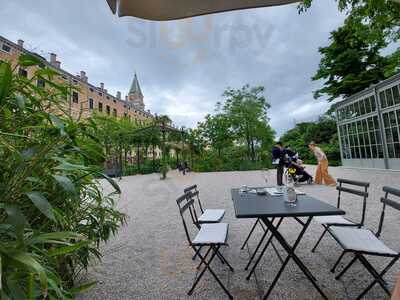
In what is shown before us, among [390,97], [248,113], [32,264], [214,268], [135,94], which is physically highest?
[135,94]

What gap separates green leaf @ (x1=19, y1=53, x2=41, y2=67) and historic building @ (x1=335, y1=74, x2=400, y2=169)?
41.8 ft

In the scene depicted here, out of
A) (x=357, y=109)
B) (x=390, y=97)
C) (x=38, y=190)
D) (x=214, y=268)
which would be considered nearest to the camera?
(x=38, y=190)

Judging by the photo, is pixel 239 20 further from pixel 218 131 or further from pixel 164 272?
pixel 218 131

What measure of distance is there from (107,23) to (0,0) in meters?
1.01

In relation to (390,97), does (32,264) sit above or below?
below

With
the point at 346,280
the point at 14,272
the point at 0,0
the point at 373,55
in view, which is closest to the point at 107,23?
the point at 0,0

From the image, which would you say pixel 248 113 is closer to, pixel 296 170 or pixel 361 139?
pixel 361 139

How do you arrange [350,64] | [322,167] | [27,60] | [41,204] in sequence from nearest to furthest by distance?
[41,204] < [27,60] < [322,167] < [350,64]

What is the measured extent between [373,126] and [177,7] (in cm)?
1330

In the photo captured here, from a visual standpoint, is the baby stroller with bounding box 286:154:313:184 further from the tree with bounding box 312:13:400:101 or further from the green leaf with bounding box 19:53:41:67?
the tree with bounding box 312:13:400:101

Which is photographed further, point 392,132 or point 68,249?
point 392,132

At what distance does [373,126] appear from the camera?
1066 cm

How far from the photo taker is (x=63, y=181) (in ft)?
2.68

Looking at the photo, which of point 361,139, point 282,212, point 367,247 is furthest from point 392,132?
point 282,212
